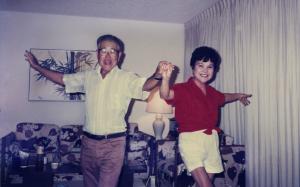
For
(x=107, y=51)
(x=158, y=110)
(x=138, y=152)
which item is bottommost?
(x=138, y=152)

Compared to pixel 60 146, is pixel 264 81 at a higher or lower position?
higher

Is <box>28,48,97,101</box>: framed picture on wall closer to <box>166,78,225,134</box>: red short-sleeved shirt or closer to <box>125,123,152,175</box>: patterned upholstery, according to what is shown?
<box>125,123,152,175</box>: patterned upholstery

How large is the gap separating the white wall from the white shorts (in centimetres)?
345

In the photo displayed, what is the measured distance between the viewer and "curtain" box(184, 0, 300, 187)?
3088mm

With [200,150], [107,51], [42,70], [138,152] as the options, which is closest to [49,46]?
[138,152]

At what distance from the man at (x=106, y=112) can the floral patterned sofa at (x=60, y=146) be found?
2.03m

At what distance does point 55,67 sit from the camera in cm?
556

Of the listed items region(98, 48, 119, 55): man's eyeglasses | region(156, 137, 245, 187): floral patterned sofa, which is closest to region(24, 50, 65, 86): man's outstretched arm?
region(98, 48, 119, 55): man's eyeglasses

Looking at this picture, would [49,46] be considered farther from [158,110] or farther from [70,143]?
[158,110]

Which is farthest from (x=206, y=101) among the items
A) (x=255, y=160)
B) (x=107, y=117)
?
(x=255, y=160)

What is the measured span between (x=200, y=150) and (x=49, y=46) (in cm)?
406

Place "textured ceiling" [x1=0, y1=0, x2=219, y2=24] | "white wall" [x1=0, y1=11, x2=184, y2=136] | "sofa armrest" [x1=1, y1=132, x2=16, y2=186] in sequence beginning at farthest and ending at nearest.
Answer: "white wall" [x1=0, y1=11, x2=184, y2=136] < "textured ceiling" [x1=0, y1=0, x2=219, y2=24] < "sofa armrest" [x1=1, y1=132, x2=16, y2=186]

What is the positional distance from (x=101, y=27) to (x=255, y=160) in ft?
12.0

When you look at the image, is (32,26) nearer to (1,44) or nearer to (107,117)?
(1,44)
